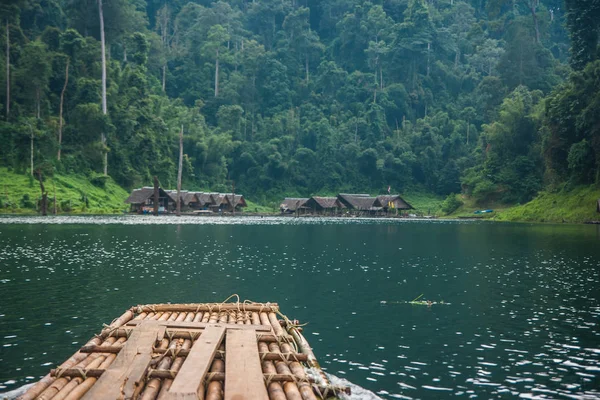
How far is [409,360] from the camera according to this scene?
12.7 metres

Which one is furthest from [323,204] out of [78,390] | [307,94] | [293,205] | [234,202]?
[78,390]

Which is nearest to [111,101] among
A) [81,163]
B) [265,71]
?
[81,163]

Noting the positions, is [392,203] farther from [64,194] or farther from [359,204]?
[64,194]

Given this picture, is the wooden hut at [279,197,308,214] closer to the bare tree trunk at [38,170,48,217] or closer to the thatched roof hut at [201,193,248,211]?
the thatched roof hut at [201,193,248,211]

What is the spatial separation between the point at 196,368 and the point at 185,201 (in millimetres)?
84321

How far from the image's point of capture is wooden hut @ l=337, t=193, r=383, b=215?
98.1 metres

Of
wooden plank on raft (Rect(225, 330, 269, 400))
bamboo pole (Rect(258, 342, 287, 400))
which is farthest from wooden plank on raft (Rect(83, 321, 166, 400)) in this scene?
bamboo pole (Rect(258, 342, 287, 400))

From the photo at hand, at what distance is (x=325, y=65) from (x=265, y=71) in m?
14.0

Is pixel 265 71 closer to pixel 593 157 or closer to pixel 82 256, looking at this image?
pixel 593 157

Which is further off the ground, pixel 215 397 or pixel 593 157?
pixel 593 157

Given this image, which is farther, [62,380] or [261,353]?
[261,353]

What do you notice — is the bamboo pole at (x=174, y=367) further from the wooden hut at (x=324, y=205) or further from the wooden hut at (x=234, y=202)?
the wooden hut at (x=324, y=205)

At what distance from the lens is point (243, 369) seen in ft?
28.7

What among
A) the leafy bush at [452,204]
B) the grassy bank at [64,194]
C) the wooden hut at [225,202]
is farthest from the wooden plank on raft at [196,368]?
the leafy bush at [452,204]
